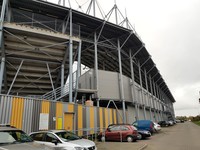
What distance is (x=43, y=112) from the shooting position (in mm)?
11516

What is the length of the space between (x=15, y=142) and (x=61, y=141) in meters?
2.50

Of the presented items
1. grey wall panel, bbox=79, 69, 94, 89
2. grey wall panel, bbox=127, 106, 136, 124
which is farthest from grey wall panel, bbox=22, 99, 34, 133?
grey wall panel, bbox=127, 106, 136, 124

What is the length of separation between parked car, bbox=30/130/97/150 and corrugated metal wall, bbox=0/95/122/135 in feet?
8.42

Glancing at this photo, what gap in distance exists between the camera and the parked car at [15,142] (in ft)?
15.6

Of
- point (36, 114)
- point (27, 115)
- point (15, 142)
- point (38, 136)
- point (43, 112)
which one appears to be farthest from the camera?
point (43, 112)

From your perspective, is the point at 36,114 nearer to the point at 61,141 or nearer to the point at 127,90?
the point at 61,141

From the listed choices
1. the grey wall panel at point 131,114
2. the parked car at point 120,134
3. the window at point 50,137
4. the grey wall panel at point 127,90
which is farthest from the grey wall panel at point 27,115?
the grey wall panel at point 131,114

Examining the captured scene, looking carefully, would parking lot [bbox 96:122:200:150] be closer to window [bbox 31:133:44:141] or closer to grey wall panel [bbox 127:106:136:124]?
window [bbox 31:133:44:141]

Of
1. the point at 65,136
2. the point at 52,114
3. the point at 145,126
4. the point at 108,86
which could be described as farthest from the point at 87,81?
the point at 65,136

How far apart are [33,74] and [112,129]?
1012 cm

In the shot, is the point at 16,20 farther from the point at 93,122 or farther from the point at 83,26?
the point at 93,122

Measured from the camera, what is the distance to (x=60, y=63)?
59.9ft

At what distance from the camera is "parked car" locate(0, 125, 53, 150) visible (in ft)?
15.6

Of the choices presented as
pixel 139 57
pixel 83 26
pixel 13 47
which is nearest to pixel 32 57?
pixel 13 47
